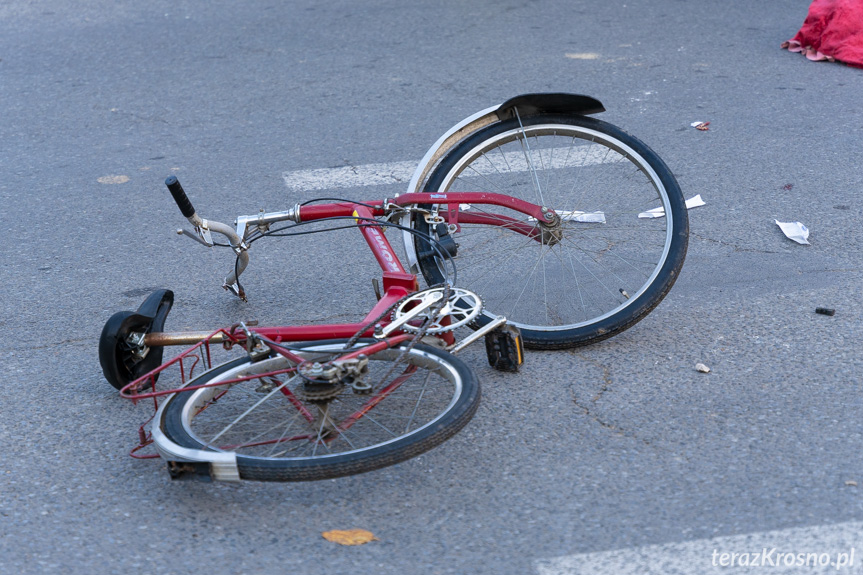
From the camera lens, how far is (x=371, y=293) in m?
4.07

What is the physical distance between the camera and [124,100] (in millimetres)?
6816

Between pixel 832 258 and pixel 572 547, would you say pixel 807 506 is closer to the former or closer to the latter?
pixel 572 547

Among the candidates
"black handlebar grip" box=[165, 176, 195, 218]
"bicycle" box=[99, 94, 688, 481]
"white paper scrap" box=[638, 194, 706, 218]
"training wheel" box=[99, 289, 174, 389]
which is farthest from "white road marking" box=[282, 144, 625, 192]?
"training wheel" box=[99, 289, 174, 389]

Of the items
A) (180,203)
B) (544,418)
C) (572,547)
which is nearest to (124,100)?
(180,203)

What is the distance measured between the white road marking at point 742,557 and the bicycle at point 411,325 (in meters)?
0.53

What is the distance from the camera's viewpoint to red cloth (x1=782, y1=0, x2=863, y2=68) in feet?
23.4

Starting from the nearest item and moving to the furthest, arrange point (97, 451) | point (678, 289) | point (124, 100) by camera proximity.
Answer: point (97, 451) < point (678, 289) < point (124, 100)

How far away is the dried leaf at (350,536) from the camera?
8.17 ft

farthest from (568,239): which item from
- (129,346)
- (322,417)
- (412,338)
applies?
(129,346)

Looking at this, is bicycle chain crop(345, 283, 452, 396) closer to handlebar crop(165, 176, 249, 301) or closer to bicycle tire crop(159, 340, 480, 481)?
bicycle tire crop(159, 340, 480, 481)

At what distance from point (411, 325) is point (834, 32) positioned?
18.8ft

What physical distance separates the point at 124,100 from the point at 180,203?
3831mm

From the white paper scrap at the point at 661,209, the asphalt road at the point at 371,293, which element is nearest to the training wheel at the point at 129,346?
the asphalt road at the point at 371,293

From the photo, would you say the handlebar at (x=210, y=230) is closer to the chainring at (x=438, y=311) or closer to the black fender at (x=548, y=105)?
the chainring at (x=438, y=311)
